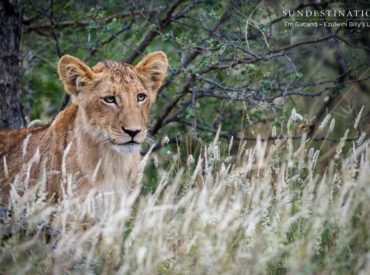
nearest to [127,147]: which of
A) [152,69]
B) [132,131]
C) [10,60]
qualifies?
[132,131]

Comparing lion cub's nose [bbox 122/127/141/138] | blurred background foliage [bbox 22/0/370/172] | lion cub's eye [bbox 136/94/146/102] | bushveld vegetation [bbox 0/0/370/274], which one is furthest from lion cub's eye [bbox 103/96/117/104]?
blurred background foliage [bbox 22/0/370/172]

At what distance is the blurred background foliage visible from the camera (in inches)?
301

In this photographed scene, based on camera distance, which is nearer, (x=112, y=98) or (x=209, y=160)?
(x=209, y=160)

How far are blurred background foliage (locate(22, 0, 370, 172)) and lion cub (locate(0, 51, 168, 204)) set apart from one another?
2.69 feet

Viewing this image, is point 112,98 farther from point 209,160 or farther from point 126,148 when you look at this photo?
point 209,160

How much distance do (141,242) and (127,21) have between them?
195 inches

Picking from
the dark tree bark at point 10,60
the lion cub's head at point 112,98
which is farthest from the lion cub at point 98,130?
the dark tree bark at point 10,60

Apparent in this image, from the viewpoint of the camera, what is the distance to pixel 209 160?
5.70 meters

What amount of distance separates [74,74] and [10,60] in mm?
1366

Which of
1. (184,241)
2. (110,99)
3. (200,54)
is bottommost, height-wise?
(184,241)

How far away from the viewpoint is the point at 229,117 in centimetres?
908

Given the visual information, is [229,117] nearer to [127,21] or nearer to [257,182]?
[127,21]

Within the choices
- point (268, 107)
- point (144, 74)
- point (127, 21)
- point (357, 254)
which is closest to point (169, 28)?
point (127, 21)

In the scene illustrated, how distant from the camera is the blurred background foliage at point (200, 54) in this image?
7.64 metres
